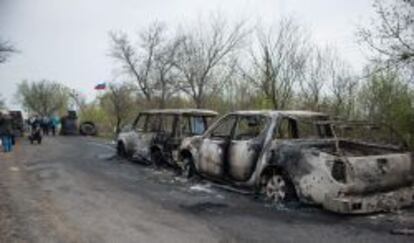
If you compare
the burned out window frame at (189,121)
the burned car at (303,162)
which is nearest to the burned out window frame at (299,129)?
the burned car at (303,162)

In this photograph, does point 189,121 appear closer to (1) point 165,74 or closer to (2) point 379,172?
(2) point 379,172

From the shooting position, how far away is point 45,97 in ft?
291

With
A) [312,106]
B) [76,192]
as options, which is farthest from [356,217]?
[312,106]

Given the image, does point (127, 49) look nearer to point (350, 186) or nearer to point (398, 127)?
point (398, 127)

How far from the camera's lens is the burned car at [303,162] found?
22.5ft

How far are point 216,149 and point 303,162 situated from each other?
2.53 meters

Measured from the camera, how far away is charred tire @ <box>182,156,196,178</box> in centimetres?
1066

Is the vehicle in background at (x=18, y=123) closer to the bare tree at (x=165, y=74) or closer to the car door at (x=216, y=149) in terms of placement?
the bare tree at (x=165, y=74)

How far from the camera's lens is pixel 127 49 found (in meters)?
41.7

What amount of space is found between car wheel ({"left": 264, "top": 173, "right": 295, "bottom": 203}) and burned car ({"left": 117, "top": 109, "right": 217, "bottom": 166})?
4481 millimetres

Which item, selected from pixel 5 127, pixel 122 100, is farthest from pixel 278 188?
pixel 122 100

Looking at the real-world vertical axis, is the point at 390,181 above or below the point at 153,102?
below

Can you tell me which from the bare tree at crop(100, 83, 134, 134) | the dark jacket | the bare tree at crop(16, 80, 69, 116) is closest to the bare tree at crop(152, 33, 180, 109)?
the bare tree at crop(100, 83, 134, 134)

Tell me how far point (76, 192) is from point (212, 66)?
2468 centimetres
